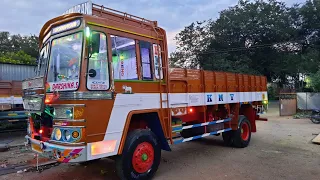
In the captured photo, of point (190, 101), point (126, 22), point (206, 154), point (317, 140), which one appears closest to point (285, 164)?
point (206, 154)

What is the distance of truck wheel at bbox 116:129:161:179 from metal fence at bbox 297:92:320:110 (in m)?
18.3

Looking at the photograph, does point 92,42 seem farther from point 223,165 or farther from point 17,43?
point 17,43

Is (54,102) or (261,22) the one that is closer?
(54,102)

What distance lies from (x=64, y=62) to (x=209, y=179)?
3.64 metres

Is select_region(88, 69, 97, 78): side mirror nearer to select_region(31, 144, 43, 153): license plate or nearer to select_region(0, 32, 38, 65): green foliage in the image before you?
select_region(31, 144, 43, 153): license plate

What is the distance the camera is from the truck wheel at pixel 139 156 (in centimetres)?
468

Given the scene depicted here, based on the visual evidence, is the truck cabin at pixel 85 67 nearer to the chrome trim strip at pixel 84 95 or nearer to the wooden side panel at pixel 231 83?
the chrome trim strip at pixel 84 95

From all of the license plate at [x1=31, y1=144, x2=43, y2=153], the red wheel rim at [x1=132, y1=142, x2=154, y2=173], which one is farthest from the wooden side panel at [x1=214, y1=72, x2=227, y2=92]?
the license plate at [x1=31, y1=144, x2=43, y2=153]

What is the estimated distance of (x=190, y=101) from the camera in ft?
21.2

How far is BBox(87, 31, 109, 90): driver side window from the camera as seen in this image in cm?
426

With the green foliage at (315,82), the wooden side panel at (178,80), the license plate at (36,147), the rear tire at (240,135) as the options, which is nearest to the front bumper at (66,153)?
the license plate at (36,147)

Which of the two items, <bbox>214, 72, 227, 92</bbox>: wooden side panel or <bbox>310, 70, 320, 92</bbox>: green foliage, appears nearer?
<bbox>214, 72, 227, 92</bbox>: wooden side panel

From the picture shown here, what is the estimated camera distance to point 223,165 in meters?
6.43

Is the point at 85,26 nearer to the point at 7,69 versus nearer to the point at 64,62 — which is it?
the point at 64,62
